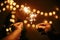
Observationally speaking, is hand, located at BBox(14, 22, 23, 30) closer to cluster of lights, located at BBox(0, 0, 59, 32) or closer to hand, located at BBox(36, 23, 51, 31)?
cluster of lights, located at BBox(0, 0, 59, 32)

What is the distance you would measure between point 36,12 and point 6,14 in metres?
0.58

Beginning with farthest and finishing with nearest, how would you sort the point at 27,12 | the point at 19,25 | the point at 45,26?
the point at 27,12, the point at 19,25, the point at 45,26

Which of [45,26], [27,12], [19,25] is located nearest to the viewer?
[45,26]

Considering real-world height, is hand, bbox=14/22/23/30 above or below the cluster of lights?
below

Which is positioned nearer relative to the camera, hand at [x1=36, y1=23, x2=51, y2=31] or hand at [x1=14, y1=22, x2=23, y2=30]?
hand at [x1=36, y1=23, x2=51, y2=31]

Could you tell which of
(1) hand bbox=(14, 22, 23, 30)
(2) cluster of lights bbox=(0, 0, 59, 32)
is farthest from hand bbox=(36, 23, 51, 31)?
(1) hand bbox=(14, 22, 23, 30)

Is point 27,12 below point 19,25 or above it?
above

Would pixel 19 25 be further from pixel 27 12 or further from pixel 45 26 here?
pixel 45 26

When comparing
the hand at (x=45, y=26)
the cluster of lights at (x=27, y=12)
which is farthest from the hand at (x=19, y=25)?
the hand at (x=45, y=26)

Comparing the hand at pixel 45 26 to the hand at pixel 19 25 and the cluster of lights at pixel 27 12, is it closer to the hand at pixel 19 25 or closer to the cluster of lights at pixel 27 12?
the cluster of lights at pixel 27 12

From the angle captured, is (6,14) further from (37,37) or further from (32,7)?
(37,37)

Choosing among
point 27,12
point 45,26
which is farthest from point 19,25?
point 45,26

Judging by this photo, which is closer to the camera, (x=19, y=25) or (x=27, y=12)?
(x=19, y=25)

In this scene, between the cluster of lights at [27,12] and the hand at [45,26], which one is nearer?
the hand at [45,26]
